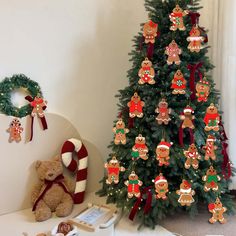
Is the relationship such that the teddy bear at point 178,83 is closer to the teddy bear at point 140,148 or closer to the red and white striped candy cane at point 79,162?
the teddy bear at point 140,148

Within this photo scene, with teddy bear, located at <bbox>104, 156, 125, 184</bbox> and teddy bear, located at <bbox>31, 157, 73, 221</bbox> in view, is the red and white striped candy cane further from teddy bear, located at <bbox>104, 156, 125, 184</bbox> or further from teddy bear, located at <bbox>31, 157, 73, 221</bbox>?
teddy bear, located at <bbox>104, 156, 125, 184</bbox>

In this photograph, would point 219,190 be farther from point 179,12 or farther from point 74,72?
point 74,72

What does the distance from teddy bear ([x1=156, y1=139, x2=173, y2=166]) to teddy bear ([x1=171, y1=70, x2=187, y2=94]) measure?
287mm

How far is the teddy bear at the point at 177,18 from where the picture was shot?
1673mm

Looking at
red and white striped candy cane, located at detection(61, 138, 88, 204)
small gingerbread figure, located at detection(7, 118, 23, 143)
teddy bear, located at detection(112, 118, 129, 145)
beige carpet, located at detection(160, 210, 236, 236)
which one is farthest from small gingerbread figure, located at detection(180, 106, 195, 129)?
small gingerbread figure, located at detection(7, 118, 23, 143)

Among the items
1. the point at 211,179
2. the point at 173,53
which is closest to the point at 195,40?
the point at 173,53

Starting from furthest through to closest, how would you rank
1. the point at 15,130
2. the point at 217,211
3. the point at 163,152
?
the point at 15,130
the point at 217,211
the point at 163,152

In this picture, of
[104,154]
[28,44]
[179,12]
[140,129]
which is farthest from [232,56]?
[28,44]

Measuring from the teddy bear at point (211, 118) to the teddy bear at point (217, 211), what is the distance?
1.39 ft

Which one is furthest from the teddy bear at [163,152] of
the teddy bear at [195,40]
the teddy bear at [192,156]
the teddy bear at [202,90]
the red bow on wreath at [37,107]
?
the red bow on wreath at [37,107]

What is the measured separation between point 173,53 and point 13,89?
1022mm

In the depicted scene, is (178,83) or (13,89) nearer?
(178,83)

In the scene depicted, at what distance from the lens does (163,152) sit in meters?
1.66

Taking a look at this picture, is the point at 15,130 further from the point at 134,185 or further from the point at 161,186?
the point at 161,186
